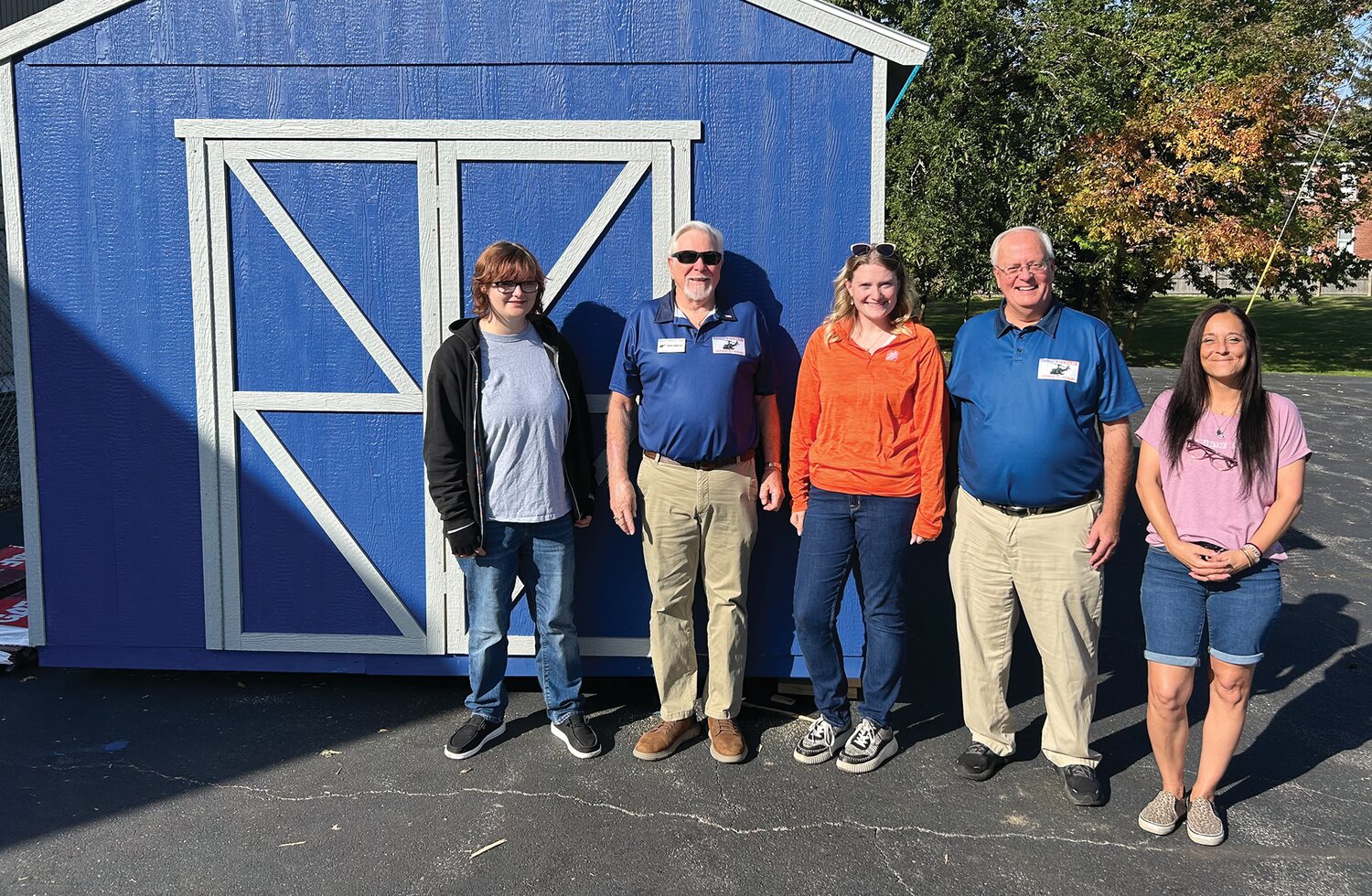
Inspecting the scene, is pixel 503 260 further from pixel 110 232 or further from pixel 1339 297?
pixel 1339 297

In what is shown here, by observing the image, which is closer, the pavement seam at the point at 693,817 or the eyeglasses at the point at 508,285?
the pavement seam at the point at 693,817

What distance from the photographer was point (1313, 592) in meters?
6.23

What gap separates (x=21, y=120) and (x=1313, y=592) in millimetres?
7097

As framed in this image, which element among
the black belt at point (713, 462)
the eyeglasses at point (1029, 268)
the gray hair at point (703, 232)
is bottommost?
the black belt at point (713, 462)

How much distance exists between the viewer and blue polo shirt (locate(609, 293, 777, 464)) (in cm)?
378

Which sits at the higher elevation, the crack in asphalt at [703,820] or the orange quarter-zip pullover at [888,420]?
the orange quarter-zip pullover at [888,420]

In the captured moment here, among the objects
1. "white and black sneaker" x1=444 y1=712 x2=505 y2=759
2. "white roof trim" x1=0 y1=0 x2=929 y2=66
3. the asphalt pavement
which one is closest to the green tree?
the asphalt pavement

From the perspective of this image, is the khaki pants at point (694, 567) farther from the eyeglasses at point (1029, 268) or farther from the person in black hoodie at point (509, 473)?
the eyeglasses at point (1029, 268)

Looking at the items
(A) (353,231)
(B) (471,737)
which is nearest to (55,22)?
(A) (353,231)

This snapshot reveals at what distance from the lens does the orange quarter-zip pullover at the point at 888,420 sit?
3.62 m

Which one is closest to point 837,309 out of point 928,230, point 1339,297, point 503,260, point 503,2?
point 503,260

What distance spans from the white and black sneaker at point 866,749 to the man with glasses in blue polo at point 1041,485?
0.94 ft

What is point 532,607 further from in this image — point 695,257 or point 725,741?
point 695,257

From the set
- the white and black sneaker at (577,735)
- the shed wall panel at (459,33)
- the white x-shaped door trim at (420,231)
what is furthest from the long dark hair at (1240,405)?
the white and black sneaker at (577,735)
